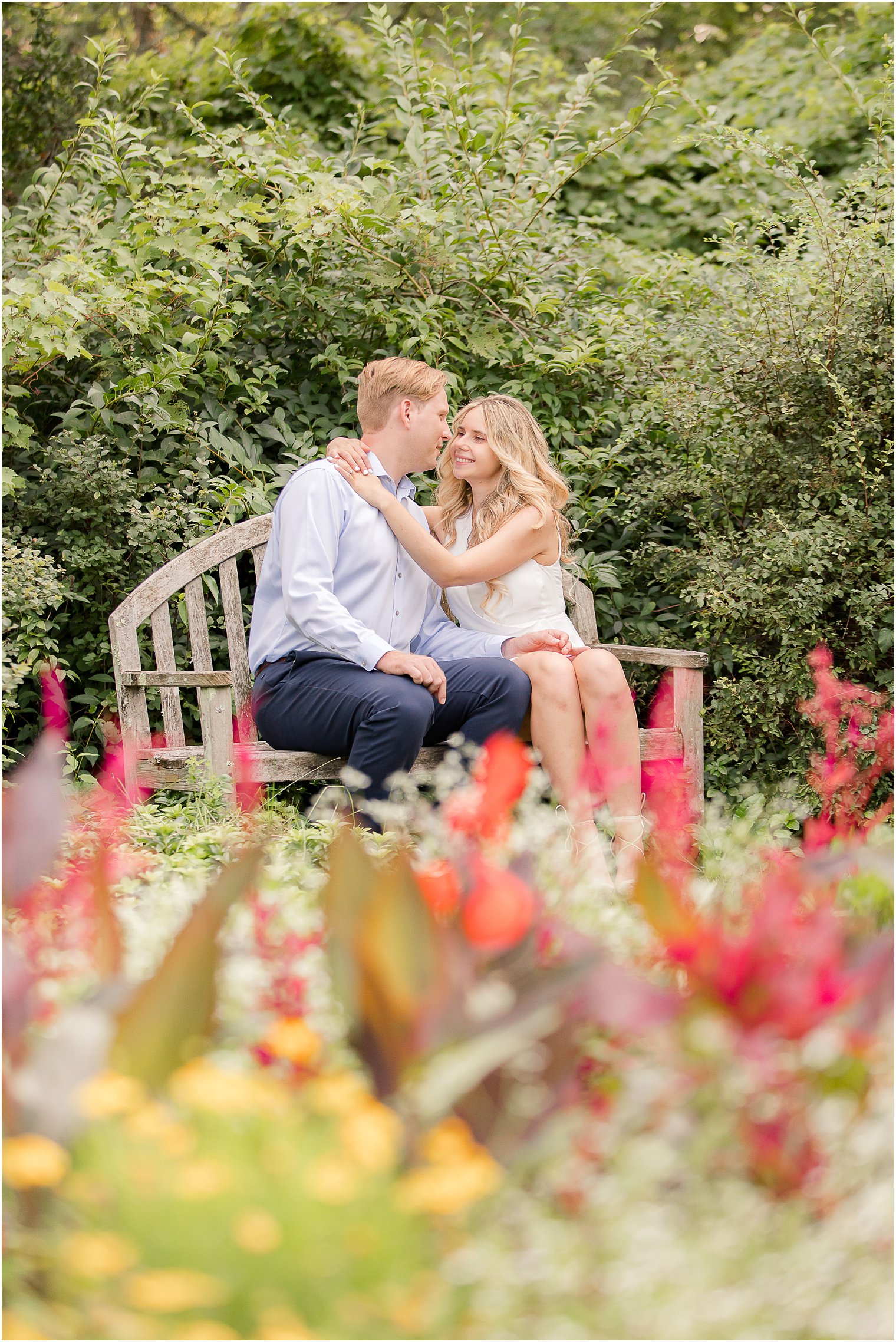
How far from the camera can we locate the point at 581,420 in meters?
4.71

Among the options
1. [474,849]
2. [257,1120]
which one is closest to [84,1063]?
[257,1120]

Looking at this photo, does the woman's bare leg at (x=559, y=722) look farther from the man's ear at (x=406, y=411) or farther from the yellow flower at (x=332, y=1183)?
the yellow flower at (x=332, y=1183)

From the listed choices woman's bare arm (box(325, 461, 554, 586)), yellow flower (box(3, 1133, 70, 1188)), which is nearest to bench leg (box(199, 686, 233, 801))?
woman's bare arm (box(325, 461, 554, 586))

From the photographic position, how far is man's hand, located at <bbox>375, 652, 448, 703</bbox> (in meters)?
3.26

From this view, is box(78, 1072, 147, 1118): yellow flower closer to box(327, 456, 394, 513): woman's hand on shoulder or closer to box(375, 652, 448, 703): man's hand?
box(375, 652, 448, 703): man's hand

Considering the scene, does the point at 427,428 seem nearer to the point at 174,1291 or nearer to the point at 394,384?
the point at 394,384

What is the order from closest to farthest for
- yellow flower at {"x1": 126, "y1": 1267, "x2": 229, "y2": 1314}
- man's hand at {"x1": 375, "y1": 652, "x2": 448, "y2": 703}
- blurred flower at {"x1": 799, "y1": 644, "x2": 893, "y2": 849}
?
1. yellow flower at {"x1": 126, "y1": 1267, "x2": 229, "y2": 1314}
2. man's hand at {"x1": 375, "y1": 652, "x2": 448, "y2": 703}
3. blurred flower at {"x1": 799, "y1": 644, "x2": 893, "y2": 849}

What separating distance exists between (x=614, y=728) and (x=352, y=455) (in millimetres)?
1191

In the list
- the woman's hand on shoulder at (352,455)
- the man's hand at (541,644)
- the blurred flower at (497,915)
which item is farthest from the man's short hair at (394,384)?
the blurred flower at (497,915)

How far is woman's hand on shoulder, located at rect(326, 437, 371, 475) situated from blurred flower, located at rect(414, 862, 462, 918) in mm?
2238

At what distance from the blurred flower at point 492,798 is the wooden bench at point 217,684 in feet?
4.23

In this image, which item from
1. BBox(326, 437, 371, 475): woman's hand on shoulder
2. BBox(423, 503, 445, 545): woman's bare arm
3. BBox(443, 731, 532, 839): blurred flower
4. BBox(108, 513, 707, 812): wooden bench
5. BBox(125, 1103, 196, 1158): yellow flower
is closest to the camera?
BBox(125, 1103, 196, 1158): yellow flower

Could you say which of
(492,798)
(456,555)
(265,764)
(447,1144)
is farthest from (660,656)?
(447,1144)

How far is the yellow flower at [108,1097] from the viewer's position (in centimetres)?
103
